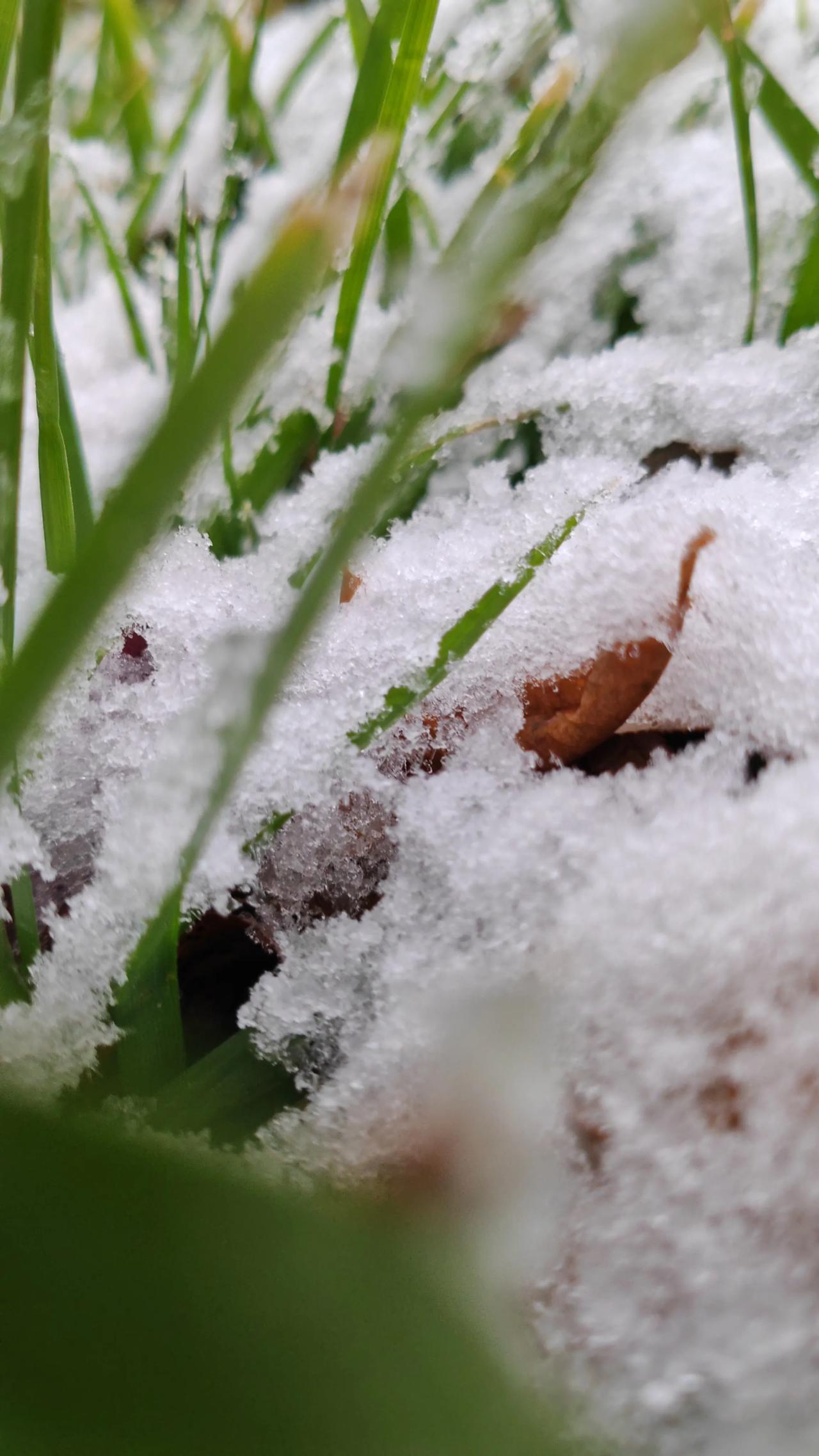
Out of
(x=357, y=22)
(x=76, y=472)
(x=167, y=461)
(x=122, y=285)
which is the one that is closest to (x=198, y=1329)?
(x=167, y=461)

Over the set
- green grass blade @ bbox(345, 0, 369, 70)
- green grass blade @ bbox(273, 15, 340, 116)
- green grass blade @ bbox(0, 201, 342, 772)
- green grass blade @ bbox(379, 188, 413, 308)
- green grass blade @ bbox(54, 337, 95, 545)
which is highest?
green grass blade @ bbox(273, 15, 340, 116)

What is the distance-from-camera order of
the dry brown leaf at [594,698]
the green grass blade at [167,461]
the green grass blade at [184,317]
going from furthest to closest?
the green grass blade at [184,317], the dry brown leaf at [594,698], the green grass blade at [167,461]

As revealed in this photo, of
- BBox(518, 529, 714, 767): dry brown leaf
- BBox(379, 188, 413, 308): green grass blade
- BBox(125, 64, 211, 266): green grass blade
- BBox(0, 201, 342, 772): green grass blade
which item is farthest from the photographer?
BBox(125, 64, 211, 266): green grass blade

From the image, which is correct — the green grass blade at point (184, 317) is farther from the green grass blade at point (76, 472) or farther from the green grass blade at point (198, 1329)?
the green grass blade at point (198, 1329)

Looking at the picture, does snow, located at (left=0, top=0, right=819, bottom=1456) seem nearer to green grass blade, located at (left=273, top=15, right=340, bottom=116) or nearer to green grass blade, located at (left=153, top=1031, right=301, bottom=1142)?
green grass blade, located at (left=153, top=1031, right=301, bottom=1142)

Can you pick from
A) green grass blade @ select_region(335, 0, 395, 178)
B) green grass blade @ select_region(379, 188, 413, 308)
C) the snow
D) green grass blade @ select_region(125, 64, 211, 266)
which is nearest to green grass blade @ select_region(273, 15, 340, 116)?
green grass blade @ select_region(125, 64, 211, 266)

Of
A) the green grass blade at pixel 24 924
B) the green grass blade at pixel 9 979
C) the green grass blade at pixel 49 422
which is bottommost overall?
the green grass blade at pixel 9 979

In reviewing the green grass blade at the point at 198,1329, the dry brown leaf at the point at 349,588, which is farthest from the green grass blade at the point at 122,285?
the green grass blade at the point at 198,1329
